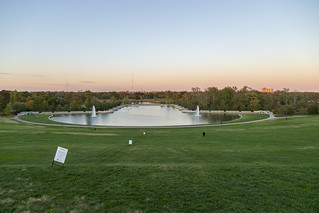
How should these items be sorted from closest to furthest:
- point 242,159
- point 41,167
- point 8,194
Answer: point 8,194 → point 41,167 → point 242,159

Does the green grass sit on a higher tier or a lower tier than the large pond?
higher

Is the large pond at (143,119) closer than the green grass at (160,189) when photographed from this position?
No

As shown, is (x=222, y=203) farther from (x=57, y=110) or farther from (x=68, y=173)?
(x=57, y=110)

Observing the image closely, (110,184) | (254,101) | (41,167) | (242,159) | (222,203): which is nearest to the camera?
(222,203)

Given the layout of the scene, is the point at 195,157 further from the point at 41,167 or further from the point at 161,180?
the point at 41,167

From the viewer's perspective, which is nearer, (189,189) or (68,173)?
(189,189)

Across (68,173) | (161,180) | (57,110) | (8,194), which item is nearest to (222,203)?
(161,180)

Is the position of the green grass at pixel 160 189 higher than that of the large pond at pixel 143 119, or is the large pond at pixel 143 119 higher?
the green grass at pixel 160 189

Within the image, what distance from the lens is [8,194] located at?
7.18 metres

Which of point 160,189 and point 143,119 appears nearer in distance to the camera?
point 160,189

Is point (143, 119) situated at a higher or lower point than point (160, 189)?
lower

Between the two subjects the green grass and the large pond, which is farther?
the large pond

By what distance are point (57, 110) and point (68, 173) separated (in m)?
80.6

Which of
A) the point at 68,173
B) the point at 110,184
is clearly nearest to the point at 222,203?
the point at 110,184
